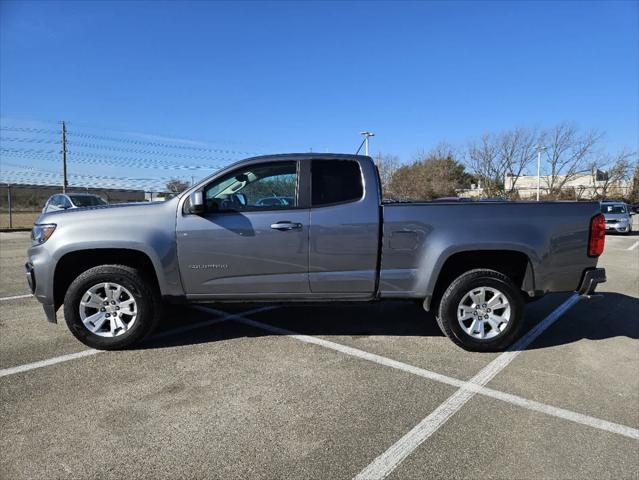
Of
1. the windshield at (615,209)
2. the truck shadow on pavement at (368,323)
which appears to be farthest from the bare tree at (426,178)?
the truck shadow on pavement at (368,323)

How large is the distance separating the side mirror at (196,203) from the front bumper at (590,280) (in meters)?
3.78

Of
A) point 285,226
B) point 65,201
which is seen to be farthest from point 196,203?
point 65,201

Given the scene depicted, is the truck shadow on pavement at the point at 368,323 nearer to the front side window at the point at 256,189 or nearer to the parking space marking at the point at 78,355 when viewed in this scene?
the parking space marking at the point at 78,355

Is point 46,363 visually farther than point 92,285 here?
No

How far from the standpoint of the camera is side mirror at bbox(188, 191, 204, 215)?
409 centimetres

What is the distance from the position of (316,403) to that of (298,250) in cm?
149

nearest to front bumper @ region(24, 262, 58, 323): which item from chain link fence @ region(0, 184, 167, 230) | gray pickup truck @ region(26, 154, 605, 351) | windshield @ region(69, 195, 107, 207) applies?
gray pickup truck @ region(26, 154, 605, 351)

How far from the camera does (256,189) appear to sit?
14.4ft

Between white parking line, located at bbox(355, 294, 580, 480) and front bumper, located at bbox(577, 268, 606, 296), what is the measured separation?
80 centimetres

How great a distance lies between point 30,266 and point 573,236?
17.4 feet

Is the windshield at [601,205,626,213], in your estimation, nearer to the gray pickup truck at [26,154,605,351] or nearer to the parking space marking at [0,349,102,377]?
the gray pickup truck at [26,154,605,351]

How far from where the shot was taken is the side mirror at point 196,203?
4094mm

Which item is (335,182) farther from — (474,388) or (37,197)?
(37,197)

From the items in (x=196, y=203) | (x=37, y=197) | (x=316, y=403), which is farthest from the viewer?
(x=37, y=197)
